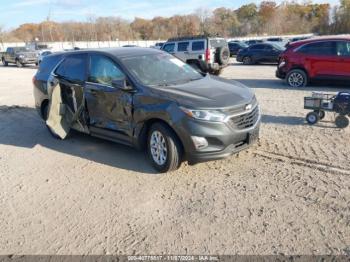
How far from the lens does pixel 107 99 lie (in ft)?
18.2

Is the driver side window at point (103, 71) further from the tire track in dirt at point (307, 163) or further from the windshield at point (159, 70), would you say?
the tire track in dirt at point (307, 163)

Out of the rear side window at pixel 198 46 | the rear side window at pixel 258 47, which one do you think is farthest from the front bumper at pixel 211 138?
the rear side window at pixel 258 47

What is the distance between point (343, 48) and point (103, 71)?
8235 mm

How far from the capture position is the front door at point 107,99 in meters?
5.32

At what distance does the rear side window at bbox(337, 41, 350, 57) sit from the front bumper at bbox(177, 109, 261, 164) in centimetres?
761

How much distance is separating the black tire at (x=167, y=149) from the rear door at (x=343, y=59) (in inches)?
315

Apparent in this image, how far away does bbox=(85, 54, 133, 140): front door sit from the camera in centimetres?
532

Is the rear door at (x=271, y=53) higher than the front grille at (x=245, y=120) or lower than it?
higher

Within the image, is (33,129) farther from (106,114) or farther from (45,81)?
(106,114)

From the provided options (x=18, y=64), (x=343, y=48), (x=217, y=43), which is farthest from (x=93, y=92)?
(x=18, y=64)

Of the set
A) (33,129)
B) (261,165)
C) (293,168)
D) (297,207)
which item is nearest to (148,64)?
(261,165)

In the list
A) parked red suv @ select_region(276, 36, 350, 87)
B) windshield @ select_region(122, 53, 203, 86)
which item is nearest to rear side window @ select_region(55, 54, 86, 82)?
windshield @ select_region(122, 53, 203, 86)

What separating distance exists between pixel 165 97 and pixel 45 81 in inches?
138

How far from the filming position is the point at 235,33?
94.1m
